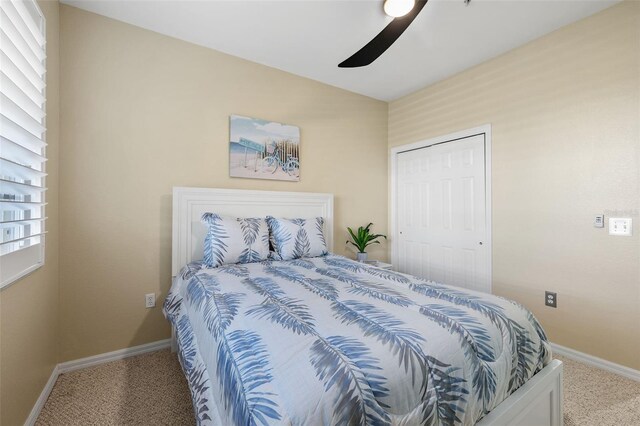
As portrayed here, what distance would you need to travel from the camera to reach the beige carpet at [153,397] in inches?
61.6

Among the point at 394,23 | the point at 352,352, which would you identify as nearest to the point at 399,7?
the point at 394,23

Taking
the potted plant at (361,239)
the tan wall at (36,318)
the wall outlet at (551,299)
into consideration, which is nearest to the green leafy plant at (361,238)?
the potted plant at (361,239)

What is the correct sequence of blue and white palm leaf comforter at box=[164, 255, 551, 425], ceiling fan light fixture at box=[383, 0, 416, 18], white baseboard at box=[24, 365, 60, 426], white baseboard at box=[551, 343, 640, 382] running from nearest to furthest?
blue and white palm leaf comforter at box=[164, 255, 551, 425], white baseboard at box=[24, 365, 60, 426], ceiling fan light fixture at box=[383, 0, 416, 18], white baseboard at box=[551, 343, 640, 382]

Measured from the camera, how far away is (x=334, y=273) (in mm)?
1903

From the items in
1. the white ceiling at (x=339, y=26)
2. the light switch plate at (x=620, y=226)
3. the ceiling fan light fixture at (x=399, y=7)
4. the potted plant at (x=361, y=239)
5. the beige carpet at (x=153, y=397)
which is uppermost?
the white ceiling at (x=339, y=26)

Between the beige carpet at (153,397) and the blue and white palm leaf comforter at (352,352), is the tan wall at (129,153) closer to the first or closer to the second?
the beige carpet at (153,397)

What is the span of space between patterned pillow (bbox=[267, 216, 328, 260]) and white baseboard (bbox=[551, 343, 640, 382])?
A: 6.82 ft

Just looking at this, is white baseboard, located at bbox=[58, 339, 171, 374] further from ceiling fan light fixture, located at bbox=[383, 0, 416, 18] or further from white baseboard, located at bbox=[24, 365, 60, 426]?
ceiling fan light fixture, located at bbox=[383, 0, 416, 18]

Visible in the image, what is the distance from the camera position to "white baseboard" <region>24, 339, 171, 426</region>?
1.59 meters

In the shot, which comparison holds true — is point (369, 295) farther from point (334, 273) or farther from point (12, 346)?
point (12, 346)

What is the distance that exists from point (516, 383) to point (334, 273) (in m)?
1.06

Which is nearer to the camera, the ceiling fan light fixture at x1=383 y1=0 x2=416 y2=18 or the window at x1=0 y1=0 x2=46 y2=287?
the window at x1=0 y1=0 x2=46 y2=287

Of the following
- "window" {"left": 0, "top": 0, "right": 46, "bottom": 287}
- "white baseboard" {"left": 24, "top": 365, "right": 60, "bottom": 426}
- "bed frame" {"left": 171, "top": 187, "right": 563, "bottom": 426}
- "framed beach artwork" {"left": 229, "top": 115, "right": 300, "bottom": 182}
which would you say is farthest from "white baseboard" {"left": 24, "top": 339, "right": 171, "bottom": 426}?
"framed beach artwork" {"left": 229, "top": 115, "right": 300, "bottom": 182}

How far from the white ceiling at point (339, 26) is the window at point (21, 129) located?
3.02 feet
